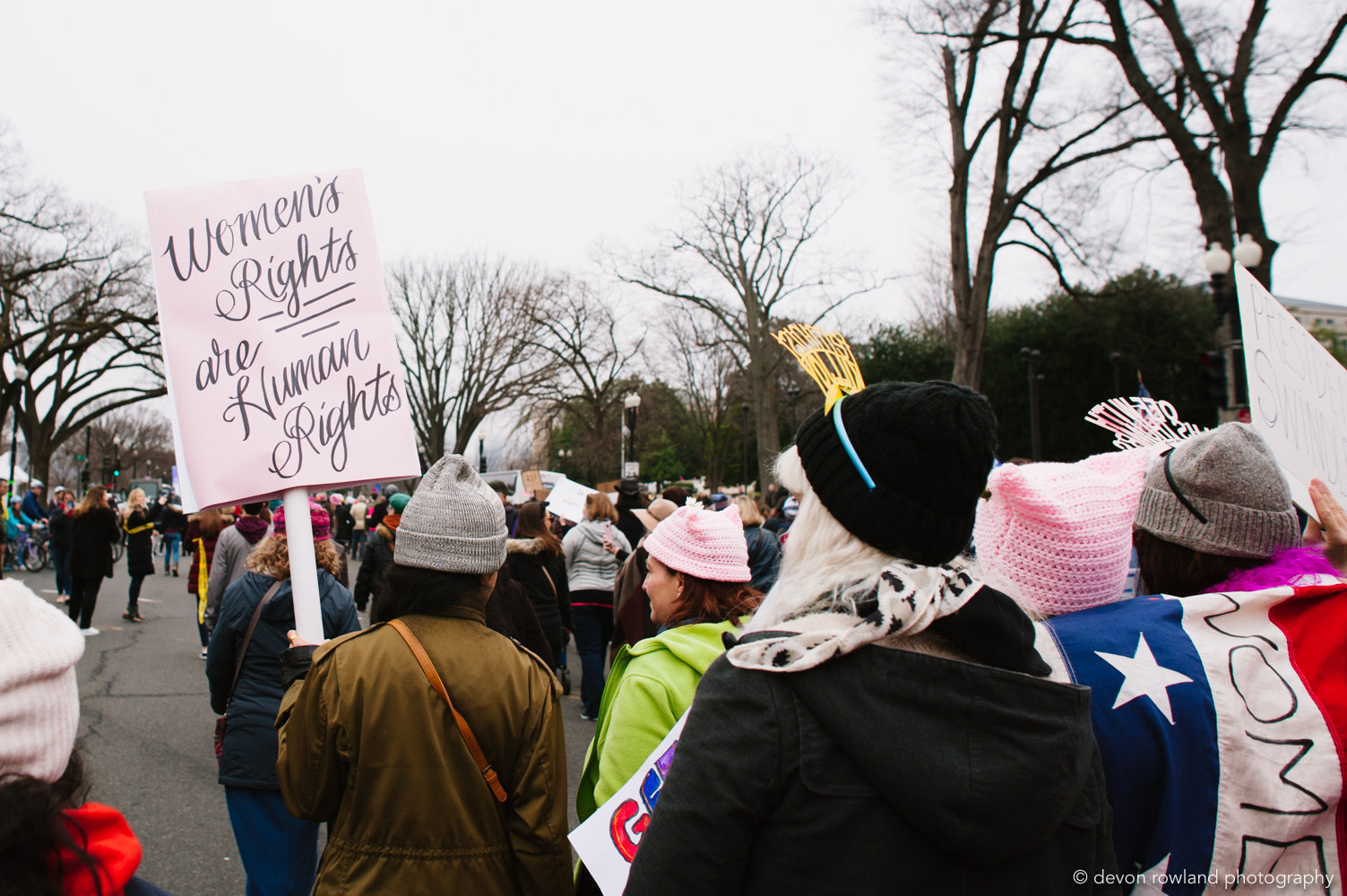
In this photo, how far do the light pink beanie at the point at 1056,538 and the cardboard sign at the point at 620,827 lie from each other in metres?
0.76

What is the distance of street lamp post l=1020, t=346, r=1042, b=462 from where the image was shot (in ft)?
77.9

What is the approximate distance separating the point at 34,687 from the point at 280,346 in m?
2.03

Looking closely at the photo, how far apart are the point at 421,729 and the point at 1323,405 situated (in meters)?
2.94

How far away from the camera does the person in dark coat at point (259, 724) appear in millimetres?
3191

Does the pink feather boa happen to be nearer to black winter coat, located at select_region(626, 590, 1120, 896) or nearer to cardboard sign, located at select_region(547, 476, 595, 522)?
black winter coat, located at select_region(626, 590, 1120, 896)

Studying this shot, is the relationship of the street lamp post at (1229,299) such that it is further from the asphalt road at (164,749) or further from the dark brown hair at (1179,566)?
the dark brown hair at (1179,566)

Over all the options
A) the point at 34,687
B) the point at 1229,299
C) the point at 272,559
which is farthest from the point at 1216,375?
the point at 34,687

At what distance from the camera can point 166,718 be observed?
6957mm

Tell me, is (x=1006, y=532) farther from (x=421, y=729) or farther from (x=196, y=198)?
(x=196, y=198)

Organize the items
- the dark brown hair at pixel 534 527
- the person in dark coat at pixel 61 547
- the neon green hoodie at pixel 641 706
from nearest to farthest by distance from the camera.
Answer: the neon green hoodie at pixel 641 706, the dark brown hair at pixel 534 527, the person in dark coat at pixel 61 547

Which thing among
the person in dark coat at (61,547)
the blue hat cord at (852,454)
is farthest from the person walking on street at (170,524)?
the blue hat cord at (852,454)

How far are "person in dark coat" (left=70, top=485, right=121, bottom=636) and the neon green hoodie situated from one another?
1032 centimetres

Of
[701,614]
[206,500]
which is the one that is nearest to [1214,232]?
[701,614]

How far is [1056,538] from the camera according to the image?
1795mm
